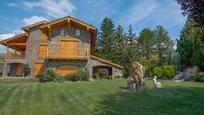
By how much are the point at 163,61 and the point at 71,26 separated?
18842 mm

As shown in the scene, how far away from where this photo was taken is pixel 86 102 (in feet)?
33.1

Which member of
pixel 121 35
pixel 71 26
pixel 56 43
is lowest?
pixel 56 43

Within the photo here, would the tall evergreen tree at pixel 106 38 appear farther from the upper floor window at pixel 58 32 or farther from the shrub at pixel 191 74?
the shrub at pixel 191 74

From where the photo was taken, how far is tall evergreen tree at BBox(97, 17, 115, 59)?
5217cm

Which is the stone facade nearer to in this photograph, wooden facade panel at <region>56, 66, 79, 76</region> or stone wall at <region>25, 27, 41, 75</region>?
Answer: wooden facade panel at <region>56, 66, 79, 76</region>

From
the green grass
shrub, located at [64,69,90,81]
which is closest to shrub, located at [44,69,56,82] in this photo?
shrub, located at [64,69,90,81]

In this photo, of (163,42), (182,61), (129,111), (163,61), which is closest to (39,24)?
(182,61)

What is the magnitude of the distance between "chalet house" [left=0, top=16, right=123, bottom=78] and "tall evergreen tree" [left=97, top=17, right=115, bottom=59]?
19399mm

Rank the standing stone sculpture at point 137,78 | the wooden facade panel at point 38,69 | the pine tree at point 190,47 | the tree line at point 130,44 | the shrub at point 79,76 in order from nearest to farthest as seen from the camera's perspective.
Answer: the standing stone sculpture at point 137,78
the pine tree at point 190,47
the shrub at point 79,76
the wooden facade panel at point 38,69
the tree line at point 130,44

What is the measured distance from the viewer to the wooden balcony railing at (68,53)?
29.1 meters

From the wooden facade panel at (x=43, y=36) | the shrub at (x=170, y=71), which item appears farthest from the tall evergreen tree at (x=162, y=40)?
the wooden facade panel at (x=43, y=36)

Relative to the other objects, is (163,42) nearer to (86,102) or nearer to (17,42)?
(17,42)

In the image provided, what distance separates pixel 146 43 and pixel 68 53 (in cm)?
4150

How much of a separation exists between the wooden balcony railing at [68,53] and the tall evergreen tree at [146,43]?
3859 cm
